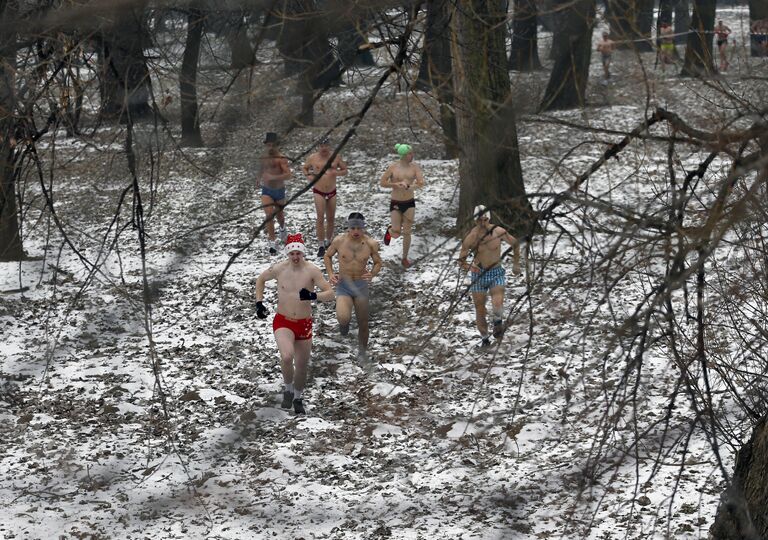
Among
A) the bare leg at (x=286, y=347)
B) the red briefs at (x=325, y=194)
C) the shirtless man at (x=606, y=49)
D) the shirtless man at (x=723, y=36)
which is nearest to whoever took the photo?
the shirtless man at (x=606, y=49)

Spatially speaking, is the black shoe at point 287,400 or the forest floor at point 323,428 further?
the black shoe at point 287,400

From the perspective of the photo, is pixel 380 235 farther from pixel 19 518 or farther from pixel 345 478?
pixel 19 518

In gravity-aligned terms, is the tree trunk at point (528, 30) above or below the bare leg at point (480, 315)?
above

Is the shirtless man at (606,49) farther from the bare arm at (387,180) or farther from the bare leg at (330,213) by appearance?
the bare leg at (330,213)

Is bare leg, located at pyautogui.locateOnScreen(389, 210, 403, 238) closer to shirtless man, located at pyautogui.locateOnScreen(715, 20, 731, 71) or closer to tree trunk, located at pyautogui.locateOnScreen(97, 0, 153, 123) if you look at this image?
shirtless man, located at pyautogui.locateOnScreen(715, 20, 731, 71)

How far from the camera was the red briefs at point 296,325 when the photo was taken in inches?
411

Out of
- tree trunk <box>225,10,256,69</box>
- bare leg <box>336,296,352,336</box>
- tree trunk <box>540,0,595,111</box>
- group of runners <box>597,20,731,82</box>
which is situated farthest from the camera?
bare leg <box>336,296,352,336</box>

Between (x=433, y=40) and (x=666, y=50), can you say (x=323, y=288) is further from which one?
(x=666, y=50)

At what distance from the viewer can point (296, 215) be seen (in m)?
18.2

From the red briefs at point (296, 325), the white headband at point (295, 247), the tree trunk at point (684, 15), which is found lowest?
the red briefs at point (296, 325)

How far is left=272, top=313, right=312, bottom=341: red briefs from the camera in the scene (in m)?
10.4

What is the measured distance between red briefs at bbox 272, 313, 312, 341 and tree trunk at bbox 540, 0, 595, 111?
125 inches

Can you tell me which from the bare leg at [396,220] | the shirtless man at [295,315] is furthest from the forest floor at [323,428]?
the bare leg at [396,220]

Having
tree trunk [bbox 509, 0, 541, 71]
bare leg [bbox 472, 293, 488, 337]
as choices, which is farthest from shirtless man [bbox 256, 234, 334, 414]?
tree trunk [bbox 509, 0, 541, 71]
